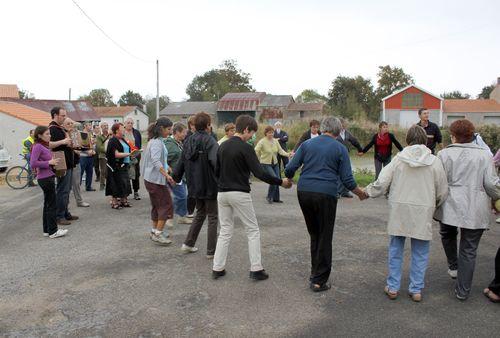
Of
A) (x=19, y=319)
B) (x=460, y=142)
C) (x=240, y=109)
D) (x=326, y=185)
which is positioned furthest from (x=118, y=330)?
(x=240, y=109)

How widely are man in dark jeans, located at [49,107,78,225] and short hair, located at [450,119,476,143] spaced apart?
6.06m

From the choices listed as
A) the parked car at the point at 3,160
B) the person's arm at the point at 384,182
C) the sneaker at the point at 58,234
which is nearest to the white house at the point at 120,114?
the parked car at the point at 3,160

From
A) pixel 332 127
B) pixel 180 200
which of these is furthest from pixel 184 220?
pixel 332 127

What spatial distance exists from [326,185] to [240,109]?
58.7 m

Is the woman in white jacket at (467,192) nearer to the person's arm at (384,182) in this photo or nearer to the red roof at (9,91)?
the person's arm at (384,182)

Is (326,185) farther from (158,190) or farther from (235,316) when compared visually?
(158,190)

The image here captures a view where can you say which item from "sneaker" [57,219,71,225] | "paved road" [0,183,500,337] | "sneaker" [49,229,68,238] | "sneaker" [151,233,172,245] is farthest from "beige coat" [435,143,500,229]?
"sneaker" [57,219,71,225]

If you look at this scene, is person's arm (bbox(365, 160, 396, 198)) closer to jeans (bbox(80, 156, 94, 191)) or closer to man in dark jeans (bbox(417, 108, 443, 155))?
man in dark jeans (bbox(417, 108, 443, 155))

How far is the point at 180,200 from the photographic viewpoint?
7742 mm

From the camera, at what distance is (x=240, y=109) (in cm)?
6247

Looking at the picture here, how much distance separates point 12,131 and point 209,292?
19.1 m

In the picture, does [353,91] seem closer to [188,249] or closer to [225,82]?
→ [225,82]

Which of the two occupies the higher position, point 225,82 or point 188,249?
point 225,82

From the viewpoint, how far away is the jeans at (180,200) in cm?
770
